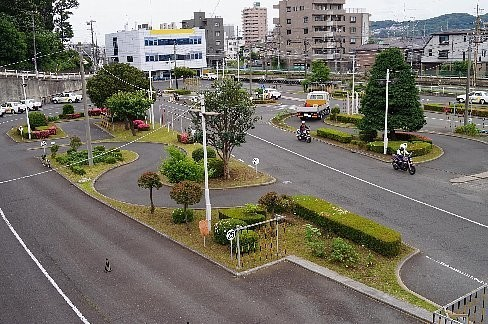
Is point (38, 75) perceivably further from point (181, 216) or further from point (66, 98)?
point (181, 216)

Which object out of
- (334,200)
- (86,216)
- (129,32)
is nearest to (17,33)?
(129,32)

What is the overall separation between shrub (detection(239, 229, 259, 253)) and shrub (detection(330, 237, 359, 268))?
250cm

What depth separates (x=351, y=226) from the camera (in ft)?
55.2

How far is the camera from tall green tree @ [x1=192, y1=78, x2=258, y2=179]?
914 inches

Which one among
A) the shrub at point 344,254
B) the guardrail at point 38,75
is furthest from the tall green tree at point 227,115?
the guardrail at point 38,75

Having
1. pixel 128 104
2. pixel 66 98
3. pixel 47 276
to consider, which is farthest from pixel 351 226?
pixel 66 98

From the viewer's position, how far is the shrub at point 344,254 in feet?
50.2

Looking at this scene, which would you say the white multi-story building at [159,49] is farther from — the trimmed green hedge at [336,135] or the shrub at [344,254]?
the shrub at [344,254]

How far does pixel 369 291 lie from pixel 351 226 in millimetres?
3488

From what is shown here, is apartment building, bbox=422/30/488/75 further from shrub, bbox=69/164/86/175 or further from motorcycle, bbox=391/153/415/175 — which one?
shrub, bbox=69/164/86/175

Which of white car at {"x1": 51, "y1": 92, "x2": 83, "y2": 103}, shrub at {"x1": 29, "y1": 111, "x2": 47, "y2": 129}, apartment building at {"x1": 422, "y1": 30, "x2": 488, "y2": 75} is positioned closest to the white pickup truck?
shrub at {"x1": 29, "y1": 111, "x2": 47, "y2": 129}

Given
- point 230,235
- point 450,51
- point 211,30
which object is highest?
point 211,30

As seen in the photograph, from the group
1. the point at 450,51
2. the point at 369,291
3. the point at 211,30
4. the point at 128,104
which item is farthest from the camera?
the point at 211,30

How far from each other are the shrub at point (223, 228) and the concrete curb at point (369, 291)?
83.5 inches
